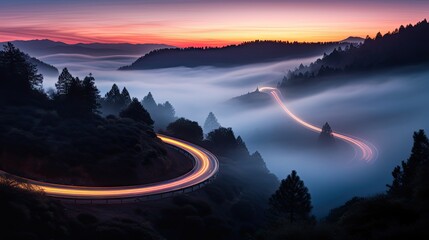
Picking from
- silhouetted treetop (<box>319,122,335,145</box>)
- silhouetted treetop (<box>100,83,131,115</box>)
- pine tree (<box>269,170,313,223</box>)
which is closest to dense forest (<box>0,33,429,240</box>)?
pine tree (<box>269,170,313,223</box>)

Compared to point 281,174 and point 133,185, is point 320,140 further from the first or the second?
point 133,185

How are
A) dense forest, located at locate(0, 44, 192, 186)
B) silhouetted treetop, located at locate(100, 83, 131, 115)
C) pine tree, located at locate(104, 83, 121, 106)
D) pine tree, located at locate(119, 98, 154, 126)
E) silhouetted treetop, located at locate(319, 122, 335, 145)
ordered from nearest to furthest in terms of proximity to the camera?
1. dense forest, located at locate(0, 44, 192, 186)
2. pine tree, located at locate(119, 98, 154, 126)
3. silhouetted treetop, located at locate(100, 83, 131, 115)
4. pine tree, located at locate(104, 83, 121, 106)
5. silhouetted treetop, located at locate(319, 122, 335, 145)

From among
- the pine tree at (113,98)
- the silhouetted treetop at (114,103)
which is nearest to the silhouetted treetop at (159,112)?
the silhouetted treetop at (114,103)

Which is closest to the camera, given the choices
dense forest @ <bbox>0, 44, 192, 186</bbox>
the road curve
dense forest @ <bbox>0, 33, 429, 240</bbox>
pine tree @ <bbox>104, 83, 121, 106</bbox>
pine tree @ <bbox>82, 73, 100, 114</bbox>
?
dense forest @ <bbox>0, 33, 429, 240</bbox>

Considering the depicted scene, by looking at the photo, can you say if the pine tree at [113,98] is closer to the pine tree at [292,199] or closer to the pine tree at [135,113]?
the pine tree at [135,113]

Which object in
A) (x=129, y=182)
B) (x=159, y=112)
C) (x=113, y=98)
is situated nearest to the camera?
(x=129, y=182)

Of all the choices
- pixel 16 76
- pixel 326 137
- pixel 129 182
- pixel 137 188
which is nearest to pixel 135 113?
pixel 16 76

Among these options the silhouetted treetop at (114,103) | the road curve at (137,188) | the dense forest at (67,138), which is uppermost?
the silhouetted treetop at (114,103)

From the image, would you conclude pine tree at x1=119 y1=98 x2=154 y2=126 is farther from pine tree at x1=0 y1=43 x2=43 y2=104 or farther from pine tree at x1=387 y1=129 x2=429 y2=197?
pine tree at x1=387 y1=129 x2=429 y2=197

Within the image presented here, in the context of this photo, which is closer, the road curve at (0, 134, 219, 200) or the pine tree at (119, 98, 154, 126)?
the road curve at (0, 134, 219, 200)

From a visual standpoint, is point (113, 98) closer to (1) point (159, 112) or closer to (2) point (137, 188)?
(1) point (159, 112)

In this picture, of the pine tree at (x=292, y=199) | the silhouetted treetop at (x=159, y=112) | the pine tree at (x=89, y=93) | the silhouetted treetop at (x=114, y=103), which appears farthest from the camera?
the silhouetted treetop at (x=159, y=112)

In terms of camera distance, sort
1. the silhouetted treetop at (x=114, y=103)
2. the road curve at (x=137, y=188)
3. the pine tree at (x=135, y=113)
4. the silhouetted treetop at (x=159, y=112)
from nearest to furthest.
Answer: the road curve at (x=137, y=188) < the pine tree at (x=135, y=113) < the silhouetted treetop at (x=114, y=103) < the silhouetted treetop at (x=159, y=112)

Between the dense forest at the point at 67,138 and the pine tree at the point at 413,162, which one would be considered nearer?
the dense forest at the point at 67,138
